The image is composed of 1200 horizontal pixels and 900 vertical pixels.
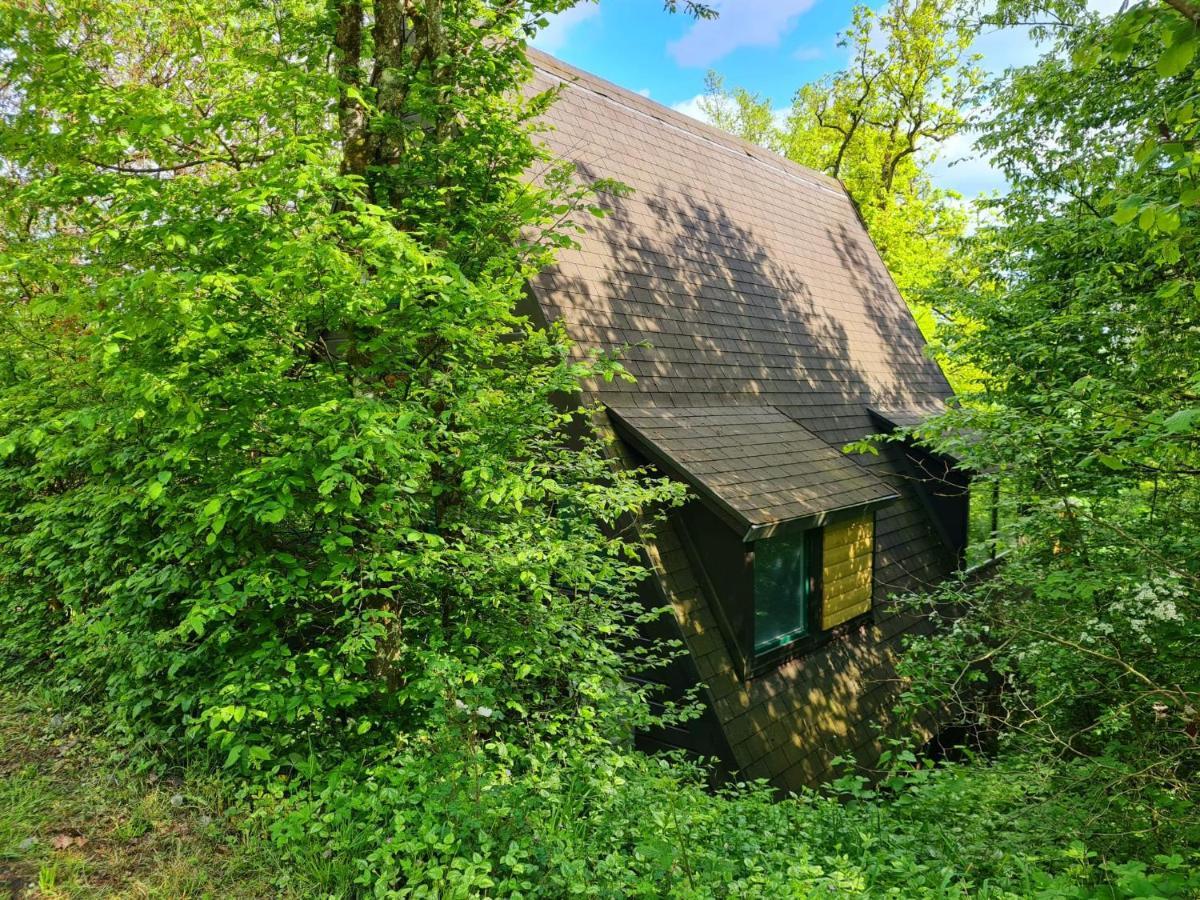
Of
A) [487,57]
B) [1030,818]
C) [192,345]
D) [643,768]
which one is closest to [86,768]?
[192,345]

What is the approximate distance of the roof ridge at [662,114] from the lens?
8.74m

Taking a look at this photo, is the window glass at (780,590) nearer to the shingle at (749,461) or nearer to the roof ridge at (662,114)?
the shingle at (749,461)

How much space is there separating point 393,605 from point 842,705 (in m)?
4.93

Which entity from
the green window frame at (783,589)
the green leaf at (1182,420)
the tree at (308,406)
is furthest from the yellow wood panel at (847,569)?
the green leaf at (1182,420)

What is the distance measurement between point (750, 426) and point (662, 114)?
623 cm

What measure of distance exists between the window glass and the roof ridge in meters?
5.62

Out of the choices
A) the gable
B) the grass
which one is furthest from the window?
the grass

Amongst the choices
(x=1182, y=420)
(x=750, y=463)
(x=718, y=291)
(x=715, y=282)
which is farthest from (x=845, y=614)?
(x=1182, y=420)

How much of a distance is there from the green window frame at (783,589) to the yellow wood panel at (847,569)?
19cm

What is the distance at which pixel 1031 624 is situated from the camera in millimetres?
4816

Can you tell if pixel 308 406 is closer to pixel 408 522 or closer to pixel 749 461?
pixel 408 522

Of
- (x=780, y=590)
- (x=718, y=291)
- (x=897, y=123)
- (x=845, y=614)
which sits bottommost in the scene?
(x=845, y=614)

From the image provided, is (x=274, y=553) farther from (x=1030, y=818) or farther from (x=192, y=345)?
(x=1030, y=818)

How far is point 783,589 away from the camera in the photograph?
652 centimetres
